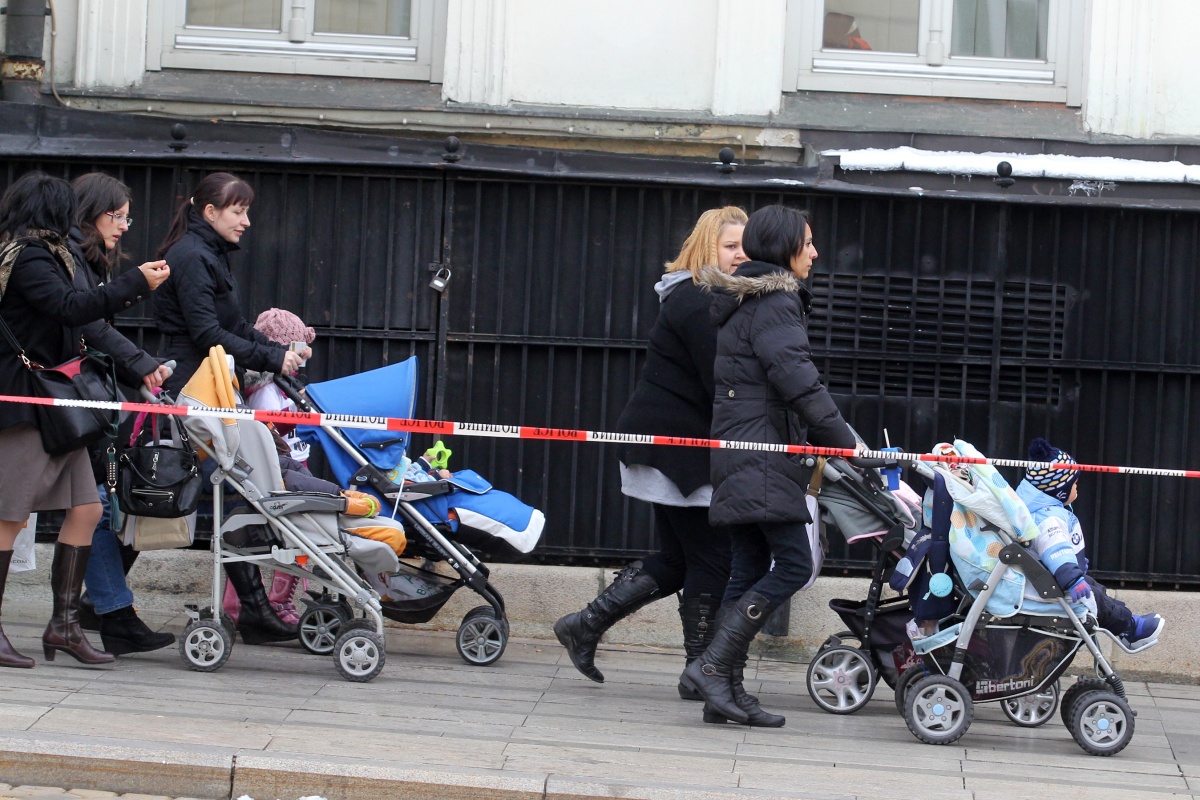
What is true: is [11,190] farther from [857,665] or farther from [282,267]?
[857,665]

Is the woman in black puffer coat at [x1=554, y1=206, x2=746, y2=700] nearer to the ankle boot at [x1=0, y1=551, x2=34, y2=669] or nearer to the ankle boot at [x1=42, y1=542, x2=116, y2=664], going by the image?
the ankle boot at [x1=42, y1=542, x2=116, y2=664]

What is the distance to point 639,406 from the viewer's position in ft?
20.9

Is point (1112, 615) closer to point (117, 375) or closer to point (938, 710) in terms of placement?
point (938, 710)

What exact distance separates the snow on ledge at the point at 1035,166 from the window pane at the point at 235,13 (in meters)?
3.59

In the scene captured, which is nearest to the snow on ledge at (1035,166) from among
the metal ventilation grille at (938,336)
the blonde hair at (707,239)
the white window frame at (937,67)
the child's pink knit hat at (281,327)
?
the metal ventilation grille at (938,336)

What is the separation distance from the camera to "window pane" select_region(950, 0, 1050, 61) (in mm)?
9234

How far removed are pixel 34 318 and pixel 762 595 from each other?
10.1 ft

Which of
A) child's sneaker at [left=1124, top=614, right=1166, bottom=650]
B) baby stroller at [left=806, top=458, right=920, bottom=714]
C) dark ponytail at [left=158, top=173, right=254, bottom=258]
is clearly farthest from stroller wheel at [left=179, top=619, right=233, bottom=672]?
child's sneaker at [left=1124, top=614, right=1166, bottom=650]

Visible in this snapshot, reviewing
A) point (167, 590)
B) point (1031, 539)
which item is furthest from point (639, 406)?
point (167, 590)

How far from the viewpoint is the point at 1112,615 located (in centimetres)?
588

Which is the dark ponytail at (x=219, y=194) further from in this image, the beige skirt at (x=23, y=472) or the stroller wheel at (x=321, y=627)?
the stroller wheel at (x=321, y=627)

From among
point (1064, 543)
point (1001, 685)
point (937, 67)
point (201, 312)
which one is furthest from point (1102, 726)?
point (937, 67)

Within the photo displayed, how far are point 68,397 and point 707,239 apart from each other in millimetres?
2639

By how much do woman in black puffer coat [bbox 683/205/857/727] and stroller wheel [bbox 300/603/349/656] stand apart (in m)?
1.74
